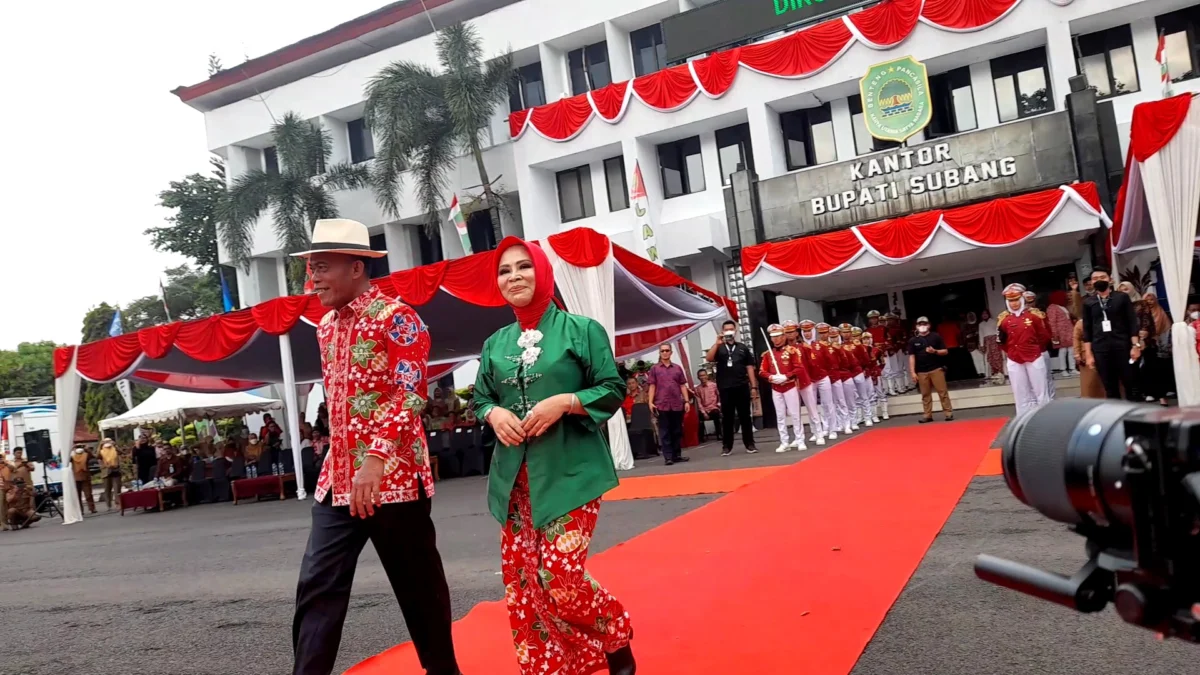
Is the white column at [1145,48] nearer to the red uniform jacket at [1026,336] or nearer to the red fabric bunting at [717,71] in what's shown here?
the red fabric bunting at [717,71]

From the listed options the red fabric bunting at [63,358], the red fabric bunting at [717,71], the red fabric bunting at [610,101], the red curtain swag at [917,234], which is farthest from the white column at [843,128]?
the red fabric bunting at [63,358]

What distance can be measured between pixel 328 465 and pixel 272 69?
3028 centimetres

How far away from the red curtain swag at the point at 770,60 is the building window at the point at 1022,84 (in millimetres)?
1770

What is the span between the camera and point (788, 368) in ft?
42.3

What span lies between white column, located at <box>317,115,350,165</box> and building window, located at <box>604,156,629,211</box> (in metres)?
9.69

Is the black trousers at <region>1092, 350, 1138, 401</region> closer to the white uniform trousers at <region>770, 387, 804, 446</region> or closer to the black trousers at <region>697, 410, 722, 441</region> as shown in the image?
the white uniform trousers at <region>770, 387, 804, 446</region>

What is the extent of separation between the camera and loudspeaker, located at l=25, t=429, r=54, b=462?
87.5 feet

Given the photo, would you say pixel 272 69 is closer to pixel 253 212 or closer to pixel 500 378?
pixel 253 212

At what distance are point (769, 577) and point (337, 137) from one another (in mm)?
28054

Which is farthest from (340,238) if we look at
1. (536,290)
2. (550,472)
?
(550,472)

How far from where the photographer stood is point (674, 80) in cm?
2295

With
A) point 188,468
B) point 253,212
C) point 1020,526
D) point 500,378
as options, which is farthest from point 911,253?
point 253,212

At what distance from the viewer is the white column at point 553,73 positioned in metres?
26.4

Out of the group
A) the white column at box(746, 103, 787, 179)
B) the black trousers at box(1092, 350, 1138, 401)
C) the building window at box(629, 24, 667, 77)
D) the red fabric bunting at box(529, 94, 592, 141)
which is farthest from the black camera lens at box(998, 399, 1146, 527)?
the building window at box(629, 24, 667, 77)
